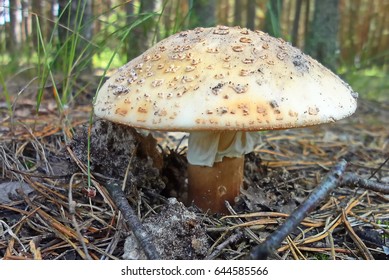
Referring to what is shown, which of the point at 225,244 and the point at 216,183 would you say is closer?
the point at 225,244

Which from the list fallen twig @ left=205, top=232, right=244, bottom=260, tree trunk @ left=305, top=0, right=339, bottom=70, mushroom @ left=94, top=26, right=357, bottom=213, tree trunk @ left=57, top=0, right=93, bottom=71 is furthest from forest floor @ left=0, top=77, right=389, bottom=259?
tree trunk @ left=305, top=0, right=339, bottom=70

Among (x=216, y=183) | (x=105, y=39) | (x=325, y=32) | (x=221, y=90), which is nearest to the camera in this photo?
(x=221, y=90)

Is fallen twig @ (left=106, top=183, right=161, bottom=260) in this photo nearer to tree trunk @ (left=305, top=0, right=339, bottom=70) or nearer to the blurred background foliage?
the blurred background foliage

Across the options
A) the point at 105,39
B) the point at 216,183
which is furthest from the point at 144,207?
the point at 105,39

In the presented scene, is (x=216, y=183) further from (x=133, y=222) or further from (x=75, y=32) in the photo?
(x=75, y=32)

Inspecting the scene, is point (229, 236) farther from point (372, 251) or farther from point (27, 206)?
point (27, 206)

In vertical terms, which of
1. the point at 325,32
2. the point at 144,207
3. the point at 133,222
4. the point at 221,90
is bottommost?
the point at 144,207

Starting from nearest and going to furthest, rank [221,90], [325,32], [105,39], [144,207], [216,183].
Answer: [221,90]
[144,207]
[216,183]
[105,39]
[325,32]
